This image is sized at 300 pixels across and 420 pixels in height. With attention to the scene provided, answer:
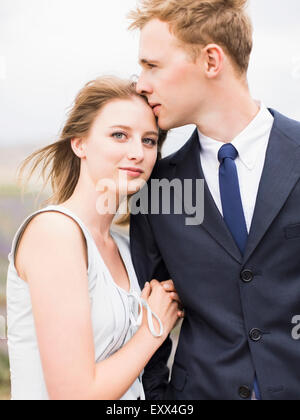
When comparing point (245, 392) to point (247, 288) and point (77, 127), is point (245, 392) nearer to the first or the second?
point (247, 288)

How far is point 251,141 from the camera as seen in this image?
167 cm

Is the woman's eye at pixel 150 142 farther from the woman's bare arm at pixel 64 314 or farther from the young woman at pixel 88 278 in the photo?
the woman's bare arm at pixel 64 314

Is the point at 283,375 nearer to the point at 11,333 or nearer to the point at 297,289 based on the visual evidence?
the point at 297,289

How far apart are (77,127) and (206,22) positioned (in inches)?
20.6

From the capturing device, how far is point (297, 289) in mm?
1573

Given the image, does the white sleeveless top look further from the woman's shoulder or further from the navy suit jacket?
the navy suit jacket

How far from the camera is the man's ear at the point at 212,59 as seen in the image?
1689mm

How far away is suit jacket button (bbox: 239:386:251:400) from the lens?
1565mm

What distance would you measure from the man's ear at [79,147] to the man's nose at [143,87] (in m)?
0.24

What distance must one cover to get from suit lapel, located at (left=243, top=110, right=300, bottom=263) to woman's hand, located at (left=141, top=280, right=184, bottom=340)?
1.07 feet

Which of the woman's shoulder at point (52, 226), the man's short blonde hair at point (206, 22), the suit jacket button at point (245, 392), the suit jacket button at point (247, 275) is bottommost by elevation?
the suit jacket button at point (245, 392)

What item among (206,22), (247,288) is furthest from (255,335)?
(206,22)

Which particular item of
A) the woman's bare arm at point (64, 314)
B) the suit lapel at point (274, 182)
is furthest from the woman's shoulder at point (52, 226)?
the suit lapel at point (274, 182)

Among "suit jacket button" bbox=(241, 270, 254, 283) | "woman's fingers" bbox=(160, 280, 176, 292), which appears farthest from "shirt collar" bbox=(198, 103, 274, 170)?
"woman's fingers" bbox=(160, 280, 176, 292)
